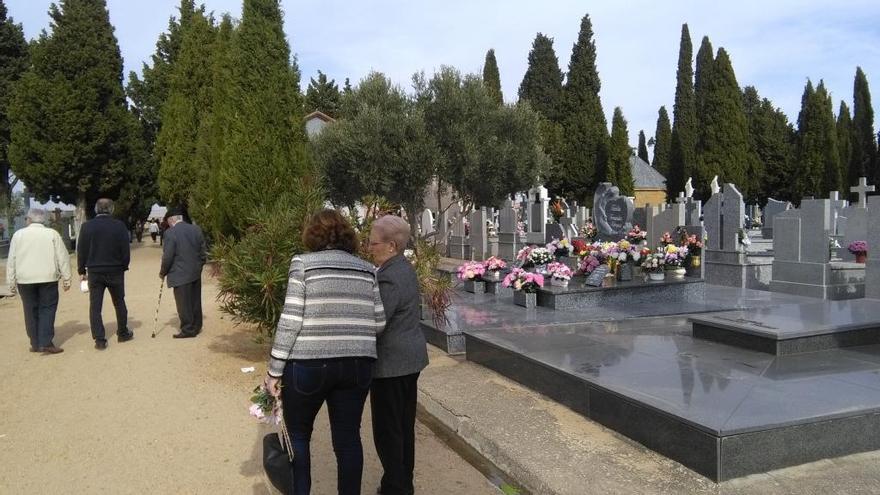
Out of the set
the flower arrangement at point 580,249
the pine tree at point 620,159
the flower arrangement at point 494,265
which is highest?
the pine tree at point 620,159

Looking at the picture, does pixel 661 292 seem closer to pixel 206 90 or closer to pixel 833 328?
pixel 833 328

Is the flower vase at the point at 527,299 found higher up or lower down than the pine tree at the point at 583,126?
lower down

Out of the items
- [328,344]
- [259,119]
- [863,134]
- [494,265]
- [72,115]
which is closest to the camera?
[328,344]

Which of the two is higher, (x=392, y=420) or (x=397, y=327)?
(x=397, y=327)

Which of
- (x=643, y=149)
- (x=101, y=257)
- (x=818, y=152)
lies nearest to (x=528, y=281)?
(x=101, y=257)

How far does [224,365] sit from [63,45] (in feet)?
82.3

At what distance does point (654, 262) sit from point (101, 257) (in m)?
8.14

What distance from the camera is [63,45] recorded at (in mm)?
26188

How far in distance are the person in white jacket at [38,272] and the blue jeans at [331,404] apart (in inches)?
221

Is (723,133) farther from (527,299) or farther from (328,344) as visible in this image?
(328,344)

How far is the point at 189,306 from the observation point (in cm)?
855

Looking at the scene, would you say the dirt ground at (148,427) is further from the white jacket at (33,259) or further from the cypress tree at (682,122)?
the cypress tree at (682,122)

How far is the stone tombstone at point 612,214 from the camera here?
15.3 meters

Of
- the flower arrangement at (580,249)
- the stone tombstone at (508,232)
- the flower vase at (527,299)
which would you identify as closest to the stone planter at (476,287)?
the flower vase at (527,299)
